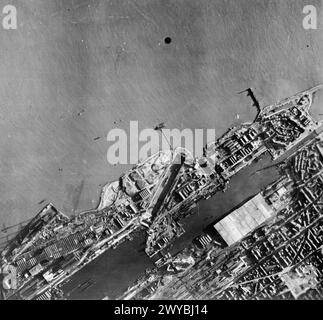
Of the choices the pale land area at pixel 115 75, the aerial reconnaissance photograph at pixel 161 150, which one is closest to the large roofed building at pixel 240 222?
the aerial reconnaissance photograph at pixel 161 150

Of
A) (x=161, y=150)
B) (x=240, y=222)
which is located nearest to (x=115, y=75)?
(x=161, y=150)

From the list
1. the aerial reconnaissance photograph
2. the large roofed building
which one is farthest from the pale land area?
the large roofed building

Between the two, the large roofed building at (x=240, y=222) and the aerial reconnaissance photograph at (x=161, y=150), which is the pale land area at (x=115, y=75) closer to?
the aerial reconnaissance photograph at (x=161, y=150)

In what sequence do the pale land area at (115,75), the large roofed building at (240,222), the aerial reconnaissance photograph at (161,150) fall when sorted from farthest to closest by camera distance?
the pale land area at (115,75), the aerial reconnaissance photograph at (161,150), the large roofed building at (240,222)

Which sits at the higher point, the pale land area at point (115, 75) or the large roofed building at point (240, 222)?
the pale land area at point (115, 75)

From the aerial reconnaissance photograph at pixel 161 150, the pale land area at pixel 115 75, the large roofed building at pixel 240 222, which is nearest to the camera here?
the large roofed building at pixel 240 222

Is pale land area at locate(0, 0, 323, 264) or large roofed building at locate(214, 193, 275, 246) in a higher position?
pale land area at locate(0, 0, 323, 264)

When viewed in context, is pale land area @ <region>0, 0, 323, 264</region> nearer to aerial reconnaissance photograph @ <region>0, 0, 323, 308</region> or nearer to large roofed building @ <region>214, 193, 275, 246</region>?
aerial reconnaissance photograph @ <region>0, 0, 323, 308</region>
